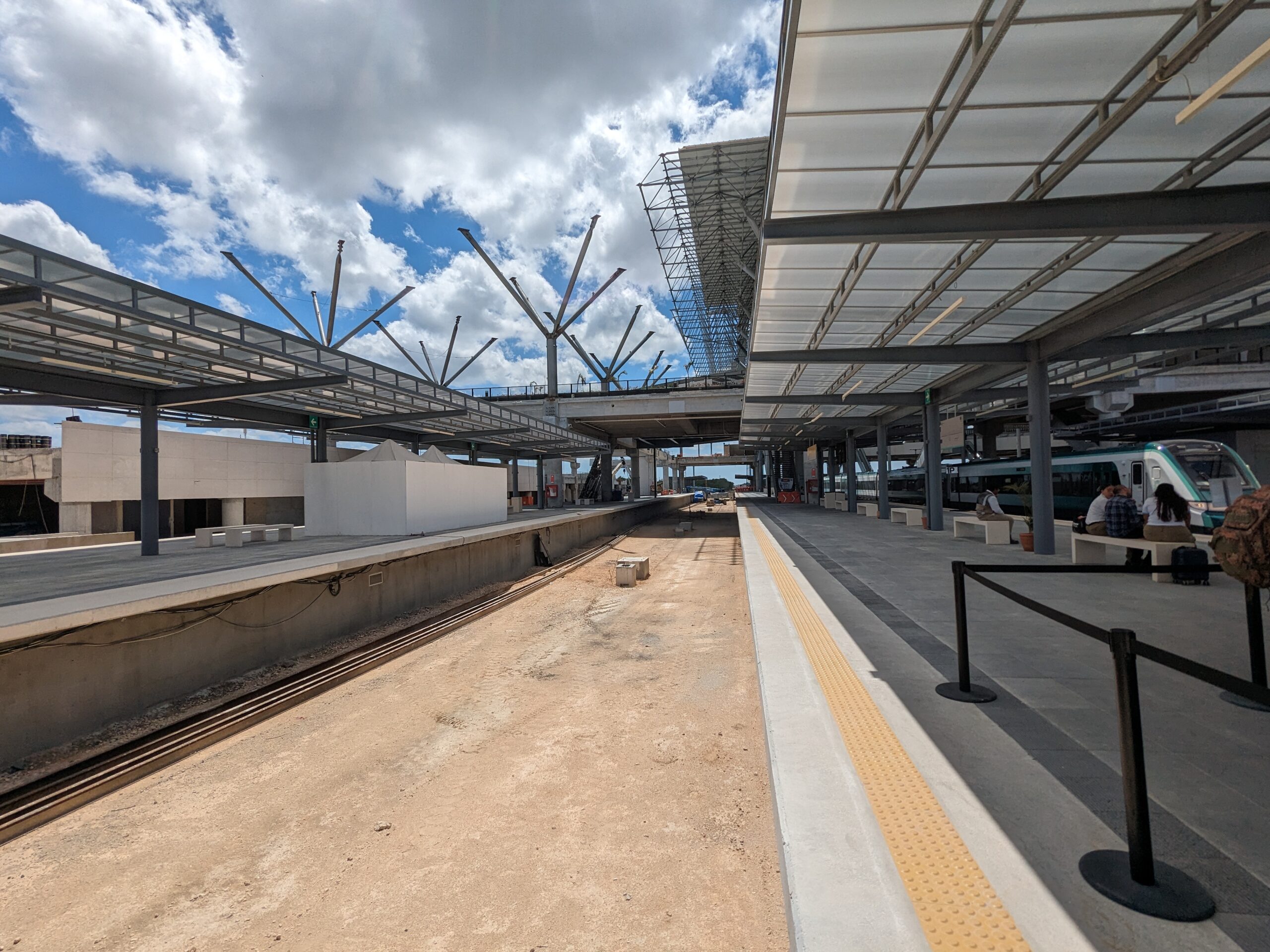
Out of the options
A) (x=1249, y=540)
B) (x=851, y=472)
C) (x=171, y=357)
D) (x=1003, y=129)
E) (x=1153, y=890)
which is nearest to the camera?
(x=1153, y=890)

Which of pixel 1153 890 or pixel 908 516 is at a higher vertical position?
pixel 908 516

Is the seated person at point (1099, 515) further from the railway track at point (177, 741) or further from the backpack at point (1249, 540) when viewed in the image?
the railway track at point (177, 741)

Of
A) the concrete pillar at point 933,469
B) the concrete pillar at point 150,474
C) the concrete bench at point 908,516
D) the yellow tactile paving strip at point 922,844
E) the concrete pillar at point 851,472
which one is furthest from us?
the concrete pillar at point 851,472

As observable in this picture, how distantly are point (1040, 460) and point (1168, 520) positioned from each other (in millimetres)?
4150

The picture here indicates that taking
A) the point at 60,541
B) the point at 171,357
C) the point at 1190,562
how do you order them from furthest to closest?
1. the point at 60,541
2. the point at 171,357
3. the point at 1190,562

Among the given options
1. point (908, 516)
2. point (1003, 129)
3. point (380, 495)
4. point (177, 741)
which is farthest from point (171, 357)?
point (908, 516)

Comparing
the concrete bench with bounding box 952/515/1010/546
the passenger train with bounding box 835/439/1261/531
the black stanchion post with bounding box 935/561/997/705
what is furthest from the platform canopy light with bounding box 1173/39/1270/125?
the concrete bench with bounding box 952/515/1010/546

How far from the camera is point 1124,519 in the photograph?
917 centimetres

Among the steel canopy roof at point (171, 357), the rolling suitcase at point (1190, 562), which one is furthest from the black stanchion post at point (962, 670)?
the steel canopy roof at point (171, 357)

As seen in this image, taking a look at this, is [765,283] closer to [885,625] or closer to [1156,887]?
[885,625]

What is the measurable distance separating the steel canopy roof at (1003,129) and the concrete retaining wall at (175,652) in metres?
9.82

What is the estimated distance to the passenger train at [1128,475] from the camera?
1409 centimetres

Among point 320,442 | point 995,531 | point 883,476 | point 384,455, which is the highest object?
point 320,442

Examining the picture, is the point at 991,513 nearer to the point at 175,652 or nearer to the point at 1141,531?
the point at 1141,531
